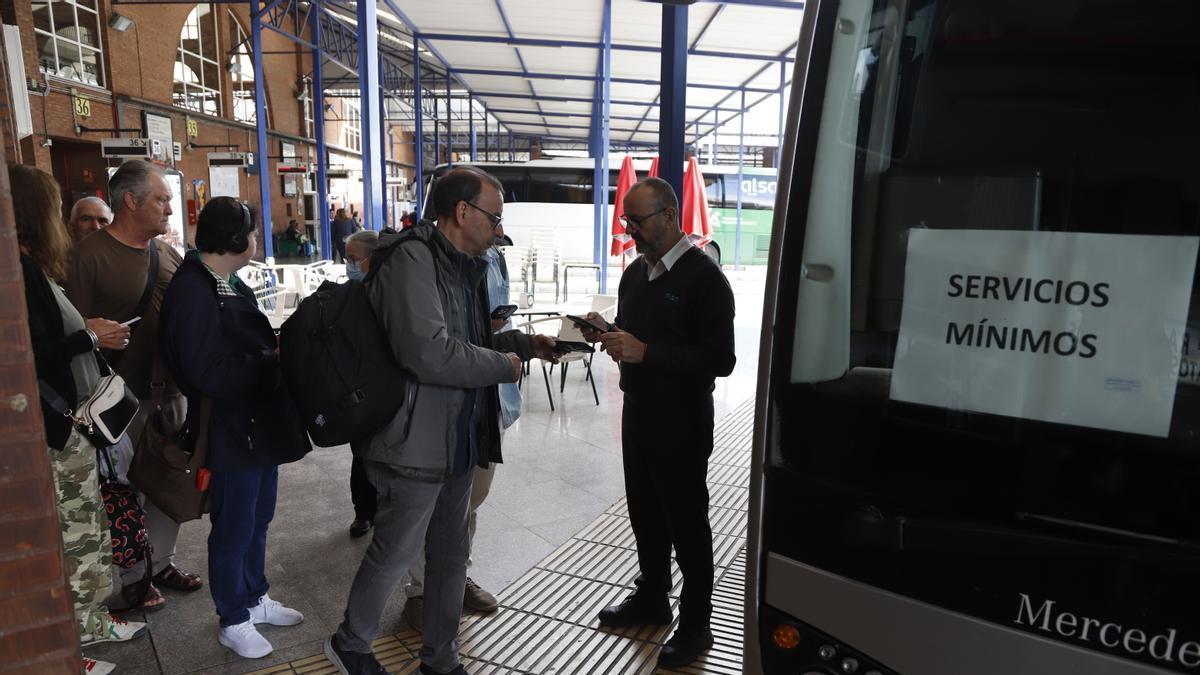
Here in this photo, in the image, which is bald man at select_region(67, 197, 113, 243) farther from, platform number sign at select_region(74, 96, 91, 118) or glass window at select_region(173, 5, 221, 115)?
glass window at select_region(173, 5, 221, 115)

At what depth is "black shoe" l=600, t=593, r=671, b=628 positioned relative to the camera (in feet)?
9.91

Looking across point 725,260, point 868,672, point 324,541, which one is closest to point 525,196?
point 725,260

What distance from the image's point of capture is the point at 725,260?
23.1 metres

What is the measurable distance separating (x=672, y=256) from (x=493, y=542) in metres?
1.95

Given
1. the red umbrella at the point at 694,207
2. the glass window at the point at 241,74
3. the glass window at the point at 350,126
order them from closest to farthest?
the red umbrella at the point at 694,207, the glass window at the point at 241,74, the glass window at the point at 350,126

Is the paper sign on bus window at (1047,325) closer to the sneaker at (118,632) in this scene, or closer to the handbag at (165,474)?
the handbag at (165,474)

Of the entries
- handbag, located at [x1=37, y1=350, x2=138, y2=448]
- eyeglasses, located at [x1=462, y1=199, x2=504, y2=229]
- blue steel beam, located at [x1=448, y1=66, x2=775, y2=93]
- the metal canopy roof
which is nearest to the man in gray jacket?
eyeglasses, located at [x1=462, y1=199, x2=504, y2=229]

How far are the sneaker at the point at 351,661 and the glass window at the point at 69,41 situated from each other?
17.7 meters

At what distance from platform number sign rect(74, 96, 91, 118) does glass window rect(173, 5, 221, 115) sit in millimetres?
4164

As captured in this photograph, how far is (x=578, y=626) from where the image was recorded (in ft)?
9.91

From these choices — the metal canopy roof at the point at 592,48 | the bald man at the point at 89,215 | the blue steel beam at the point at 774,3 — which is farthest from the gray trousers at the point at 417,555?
the blue steel beam at the point at 774,3

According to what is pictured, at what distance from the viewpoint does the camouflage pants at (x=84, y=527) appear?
247cm

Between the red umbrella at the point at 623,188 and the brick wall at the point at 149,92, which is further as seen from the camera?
the brick wall at the point at 149,92

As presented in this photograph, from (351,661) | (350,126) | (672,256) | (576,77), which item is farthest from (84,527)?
(350,126)
